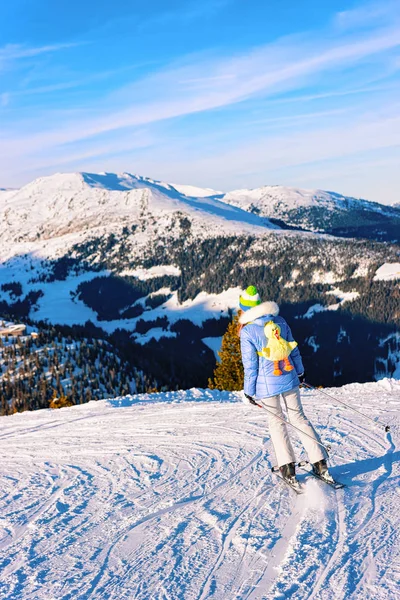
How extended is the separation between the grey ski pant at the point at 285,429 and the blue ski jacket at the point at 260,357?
0.16 metres

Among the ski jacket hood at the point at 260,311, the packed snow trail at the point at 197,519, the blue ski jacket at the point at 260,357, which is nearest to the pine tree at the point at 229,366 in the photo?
the packed snow trail at the point at 197,519

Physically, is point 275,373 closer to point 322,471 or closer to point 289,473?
point 289,473

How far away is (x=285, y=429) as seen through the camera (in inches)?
306

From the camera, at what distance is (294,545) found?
578 centimetres

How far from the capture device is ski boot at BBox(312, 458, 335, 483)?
757cm

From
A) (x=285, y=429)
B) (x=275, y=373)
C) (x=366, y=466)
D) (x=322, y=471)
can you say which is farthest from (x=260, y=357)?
(x=366, y=466)

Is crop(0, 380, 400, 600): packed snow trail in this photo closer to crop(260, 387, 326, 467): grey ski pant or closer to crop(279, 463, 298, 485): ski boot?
crop(279, 463, 298, 485): ski boot

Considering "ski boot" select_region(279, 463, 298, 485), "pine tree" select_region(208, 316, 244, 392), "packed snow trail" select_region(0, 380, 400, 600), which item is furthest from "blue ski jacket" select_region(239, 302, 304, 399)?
"pine tree" select_region(208, 316, 244, 392)

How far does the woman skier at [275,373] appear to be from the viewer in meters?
7.57

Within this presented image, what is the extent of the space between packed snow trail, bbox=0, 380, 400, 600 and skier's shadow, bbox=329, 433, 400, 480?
31mm

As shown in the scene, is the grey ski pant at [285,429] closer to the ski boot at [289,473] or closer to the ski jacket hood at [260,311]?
the ski boot at [289,473]

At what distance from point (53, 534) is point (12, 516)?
1.16m

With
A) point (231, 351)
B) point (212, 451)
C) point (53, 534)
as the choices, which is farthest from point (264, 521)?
point (231, 351)

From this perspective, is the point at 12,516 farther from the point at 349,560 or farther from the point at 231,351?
the point at 231,351
